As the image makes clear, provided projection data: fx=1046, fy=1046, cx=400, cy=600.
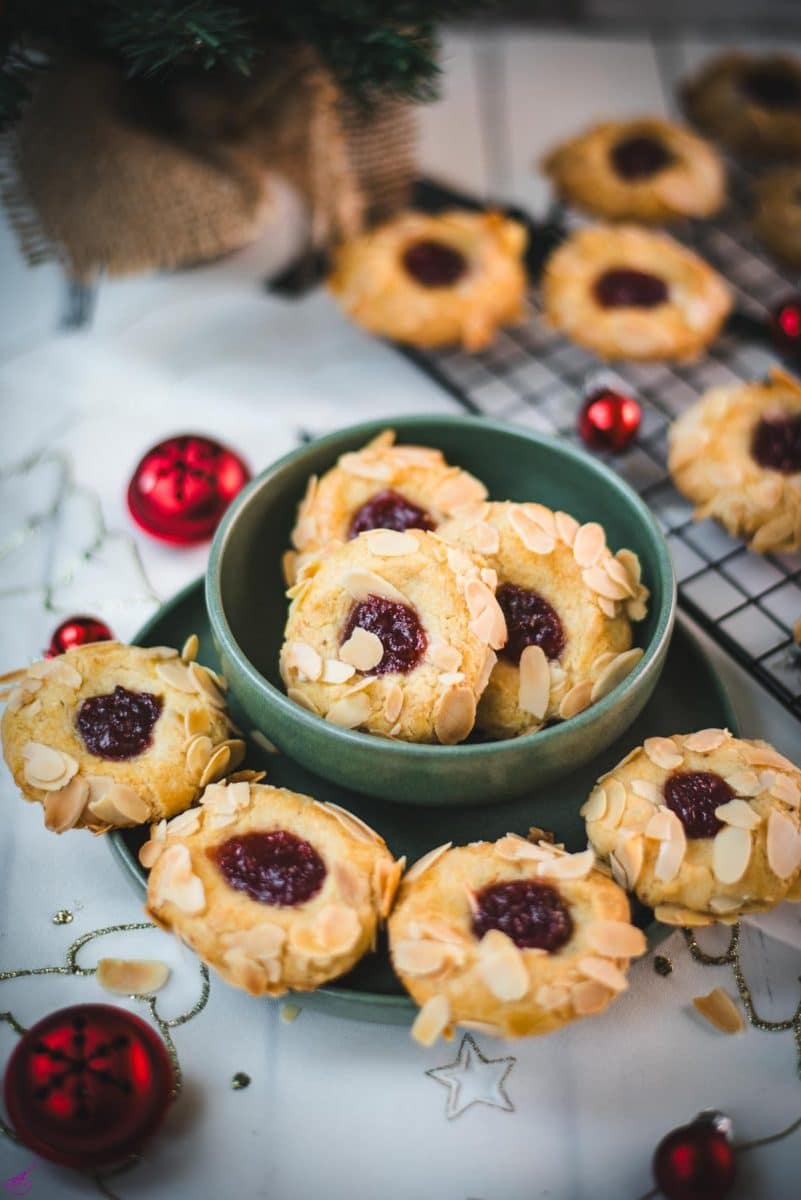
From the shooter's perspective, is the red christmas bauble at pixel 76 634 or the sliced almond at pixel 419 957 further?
the red christmas bauble at pixel 76 634

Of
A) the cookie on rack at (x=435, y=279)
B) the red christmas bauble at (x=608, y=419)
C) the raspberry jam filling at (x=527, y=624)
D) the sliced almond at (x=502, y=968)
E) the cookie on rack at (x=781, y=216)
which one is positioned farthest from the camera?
the cookie on rack at (x=781, y=216)

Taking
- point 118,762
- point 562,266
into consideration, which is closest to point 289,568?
point 118,762

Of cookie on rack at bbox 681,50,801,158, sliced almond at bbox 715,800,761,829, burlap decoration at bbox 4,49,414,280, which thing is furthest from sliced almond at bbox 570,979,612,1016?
cookie on rack at bbox 681,50,801,158

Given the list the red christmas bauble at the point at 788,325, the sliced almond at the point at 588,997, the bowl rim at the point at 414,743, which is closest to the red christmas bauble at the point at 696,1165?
the sliced almond at the point at 588,997

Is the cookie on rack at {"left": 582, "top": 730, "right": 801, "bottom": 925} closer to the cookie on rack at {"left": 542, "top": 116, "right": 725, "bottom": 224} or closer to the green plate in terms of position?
the green plate

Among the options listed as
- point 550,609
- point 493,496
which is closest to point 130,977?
point 550,609

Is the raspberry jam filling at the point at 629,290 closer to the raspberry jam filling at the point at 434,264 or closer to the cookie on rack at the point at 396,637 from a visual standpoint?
the raspberry jam filling at the point at 434,264

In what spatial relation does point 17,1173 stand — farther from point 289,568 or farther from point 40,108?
point 40,108
